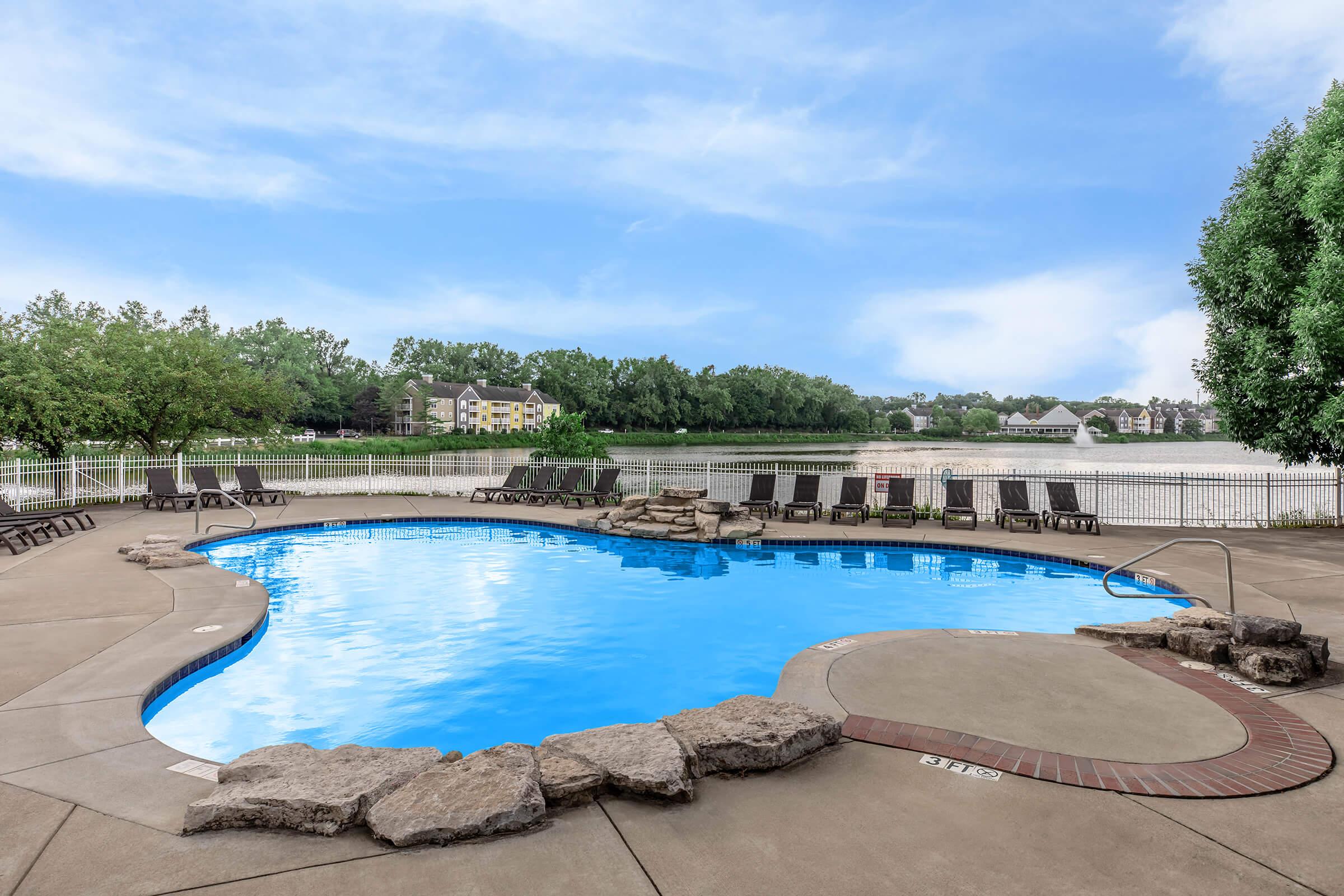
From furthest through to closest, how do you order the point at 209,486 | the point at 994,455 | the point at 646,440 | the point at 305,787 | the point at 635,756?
the point at 646,440 < the point at 994,455 < the point at 209,486 < the point at 635,756 < the point at 305,787

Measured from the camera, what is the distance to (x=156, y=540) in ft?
31.4

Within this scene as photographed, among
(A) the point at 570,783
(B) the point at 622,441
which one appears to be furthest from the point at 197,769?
(B) the point at 622,441

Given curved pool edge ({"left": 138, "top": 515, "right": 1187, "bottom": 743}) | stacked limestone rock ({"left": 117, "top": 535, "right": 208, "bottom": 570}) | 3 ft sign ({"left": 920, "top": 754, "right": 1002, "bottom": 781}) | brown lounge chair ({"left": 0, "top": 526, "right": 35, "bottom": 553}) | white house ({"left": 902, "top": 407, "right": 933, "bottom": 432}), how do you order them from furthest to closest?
white house ({"left": 902, "top": 407, "right": 933, "bottom": 432}) → brown lounge chair ({"left": 0, "top": 526, "right": 35, "bottom": 553}) → stacked limestone rock ({"left": 117, "top": 535, "right": 208, "bottom": 570}) → curved pool edge ({"left": 138, "top": 515, "right": 1187, "bottom": 743}) → 3 ft sign ({"left": 920, "top": 754, "right": 1002, "bottom": 781})

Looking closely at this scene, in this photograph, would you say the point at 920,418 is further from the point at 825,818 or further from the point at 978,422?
the point at 825,818

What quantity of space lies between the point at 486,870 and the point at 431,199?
49119 millimetres

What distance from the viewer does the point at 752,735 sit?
11.1 ft

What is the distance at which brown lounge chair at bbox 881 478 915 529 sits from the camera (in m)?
13.6

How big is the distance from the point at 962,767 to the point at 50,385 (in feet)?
71.2

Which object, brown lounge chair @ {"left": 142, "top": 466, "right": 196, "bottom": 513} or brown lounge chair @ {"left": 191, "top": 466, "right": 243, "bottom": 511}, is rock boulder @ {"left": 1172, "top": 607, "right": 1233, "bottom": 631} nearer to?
brown lounge chair @ {"left": 191, "top": 466, "right": 243, "bottom": 511}

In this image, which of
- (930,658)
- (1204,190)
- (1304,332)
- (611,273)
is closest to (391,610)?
(930,658)

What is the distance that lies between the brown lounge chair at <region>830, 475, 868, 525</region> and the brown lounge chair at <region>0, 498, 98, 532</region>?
1378 centimetres

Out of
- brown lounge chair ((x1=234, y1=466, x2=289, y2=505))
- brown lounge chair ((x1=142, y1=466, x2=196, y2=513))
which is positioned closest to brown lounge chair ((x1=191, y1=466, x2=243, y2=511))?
brown lounge chair ((x1=234, y1=466, x2=289, y2=505))

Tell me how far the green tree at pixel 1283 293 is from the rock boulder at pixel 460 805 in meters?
14.9

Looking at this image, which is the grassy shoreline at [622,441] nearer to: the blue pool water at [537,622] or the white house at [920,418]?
the blue pool water at [537,622]
